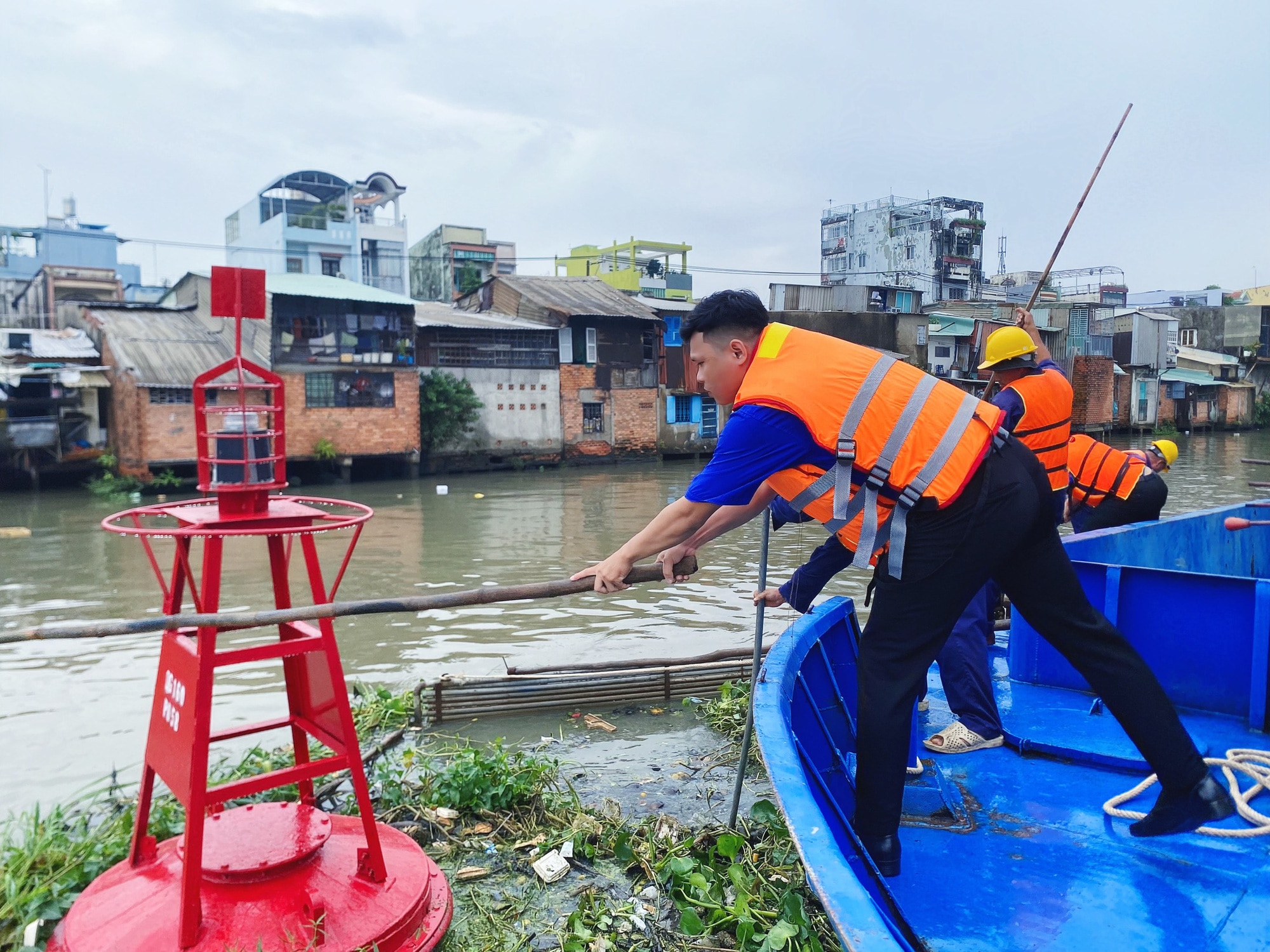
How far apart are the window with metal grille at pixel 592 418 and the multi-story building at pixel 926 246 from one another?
18516 mm

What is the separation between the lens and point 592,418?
94.1 ft

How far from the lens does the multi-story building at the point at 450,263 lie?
38594mm

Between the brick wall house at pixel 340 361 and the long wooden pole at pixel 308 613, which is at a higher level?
the brick wall house at pixel 340 361

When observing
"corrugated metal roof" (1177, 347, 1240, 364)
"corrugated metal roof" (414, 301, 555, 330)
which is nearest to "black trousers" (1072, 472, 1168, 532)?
"corrugated metal roof" (414, 301, 555, 330)

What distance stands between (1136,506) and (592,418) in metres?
23.9

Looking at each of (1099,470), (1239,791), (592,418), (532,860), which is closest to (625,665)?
(532,860)

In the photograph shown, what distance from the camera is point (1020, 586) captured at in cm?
258

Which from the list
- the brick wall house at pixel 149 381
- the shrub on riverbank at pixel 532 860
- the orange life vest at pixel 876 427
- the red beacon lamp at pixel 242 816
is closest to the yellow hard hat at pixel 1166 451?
the shrub on riverbank at pixel 532 860

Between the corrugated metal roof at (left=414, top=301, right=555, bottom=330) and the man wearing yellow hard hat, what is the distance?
21570 millimetres

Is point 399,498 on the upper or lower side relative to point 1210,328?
lower

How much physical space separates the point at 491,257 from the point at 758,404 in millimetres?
39385

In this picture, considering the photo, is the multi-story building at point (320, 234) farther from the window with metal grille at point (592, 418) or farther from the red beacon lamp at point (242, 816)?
the red beacon lamp at point (242, 816)

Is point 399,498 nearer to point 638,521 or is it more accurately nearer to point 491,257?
point 638,521

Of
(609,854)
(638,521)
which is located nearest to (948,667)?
(609,854)
